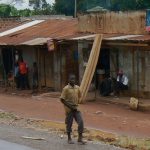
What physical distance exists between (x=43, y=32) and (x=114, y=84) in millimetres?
7101

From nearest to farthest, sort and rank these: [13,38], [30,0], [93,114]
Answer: [93,114], [13,38], [30,0]

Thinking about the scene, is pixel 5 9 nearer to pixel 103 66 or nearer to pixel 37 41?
pixel 37 41

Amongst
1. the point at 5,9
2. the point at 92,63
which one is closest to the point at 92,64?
the point at 92,63

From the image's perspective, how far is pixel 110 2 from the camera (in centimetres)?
5147

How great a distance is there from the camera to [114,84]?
72.9ft

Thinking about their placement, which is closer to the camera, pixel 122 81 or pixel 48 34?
pixel 122 81

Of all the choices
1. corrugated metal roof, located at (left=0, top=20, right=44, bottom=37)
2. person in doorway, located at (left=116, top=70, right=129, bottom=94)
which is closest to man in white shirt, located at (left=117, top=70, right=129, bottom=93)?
person in doorway, located at (left=116, top=70, right=129, bottom=94)

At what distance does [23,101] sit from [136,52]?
5.39 m

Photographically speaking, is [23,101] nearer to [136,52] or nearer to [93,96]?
[93,96]

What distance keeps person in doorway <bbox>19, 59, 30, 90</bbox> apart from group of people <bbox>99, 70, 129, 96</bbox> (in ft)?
18.6

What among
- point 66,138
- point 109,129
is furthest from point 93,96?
point 66,138

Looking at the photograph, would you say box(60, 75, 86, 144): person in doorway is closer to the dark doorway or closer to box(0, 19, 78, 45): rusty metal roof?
the dark doorway

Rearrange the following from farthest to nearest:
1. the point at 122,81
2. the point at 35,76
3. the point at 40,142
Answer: the point at 35,76
the point at 122,81
the point at 40,142

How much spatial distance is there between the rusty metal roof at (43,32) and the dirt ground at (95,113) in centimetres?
348
